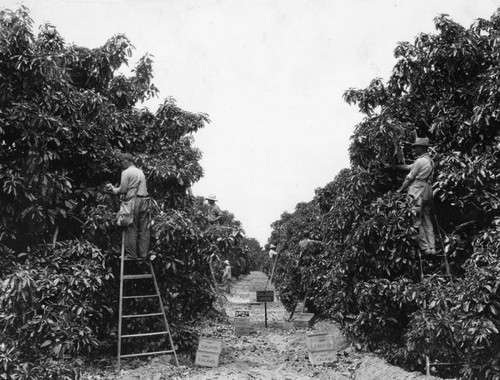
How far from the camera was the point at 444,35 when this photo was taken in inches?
347

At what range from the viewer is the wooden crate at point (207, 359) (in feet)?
27.8

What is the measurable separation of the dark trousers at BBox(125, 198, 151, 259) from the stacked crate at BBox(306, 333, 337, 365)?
3.54 m

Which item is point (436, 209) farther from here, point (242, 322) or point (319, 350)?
point (242, 322)

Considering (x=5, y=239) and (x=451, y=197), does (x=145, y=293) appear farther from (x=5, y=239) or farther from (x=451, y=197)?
(x=451, y=197)

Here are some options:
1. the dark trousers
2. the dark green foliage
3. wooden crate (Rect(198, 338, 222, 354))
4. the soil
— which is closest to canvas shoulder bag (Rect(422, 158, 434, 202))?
the dark green foliage

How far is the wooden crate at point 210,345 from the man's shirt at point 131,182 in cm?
286

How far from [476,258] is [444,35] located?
4259mm

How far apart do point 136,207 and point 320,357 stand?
14.5 ft

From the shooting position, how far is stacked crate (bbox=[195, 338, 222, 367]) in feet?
27.8

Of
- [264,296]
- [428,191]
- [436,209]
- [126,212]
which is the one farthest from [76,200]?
[264,296]

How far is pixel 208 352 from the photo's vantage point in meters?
8.56

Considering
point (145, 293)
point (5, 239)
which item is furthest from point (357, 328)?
point (5, 239)

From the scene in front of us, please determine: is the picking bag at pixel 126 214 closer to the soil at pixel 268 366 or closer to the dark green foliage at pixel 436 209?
the soil at pixel 268 366

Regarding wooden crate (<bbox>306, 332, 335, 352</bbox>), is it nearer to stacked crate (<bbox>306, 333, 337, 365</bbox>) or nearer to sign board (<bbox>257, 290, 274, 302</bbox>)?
stacked crate (<bbox>306, 333, 337, 365</bbox>)
